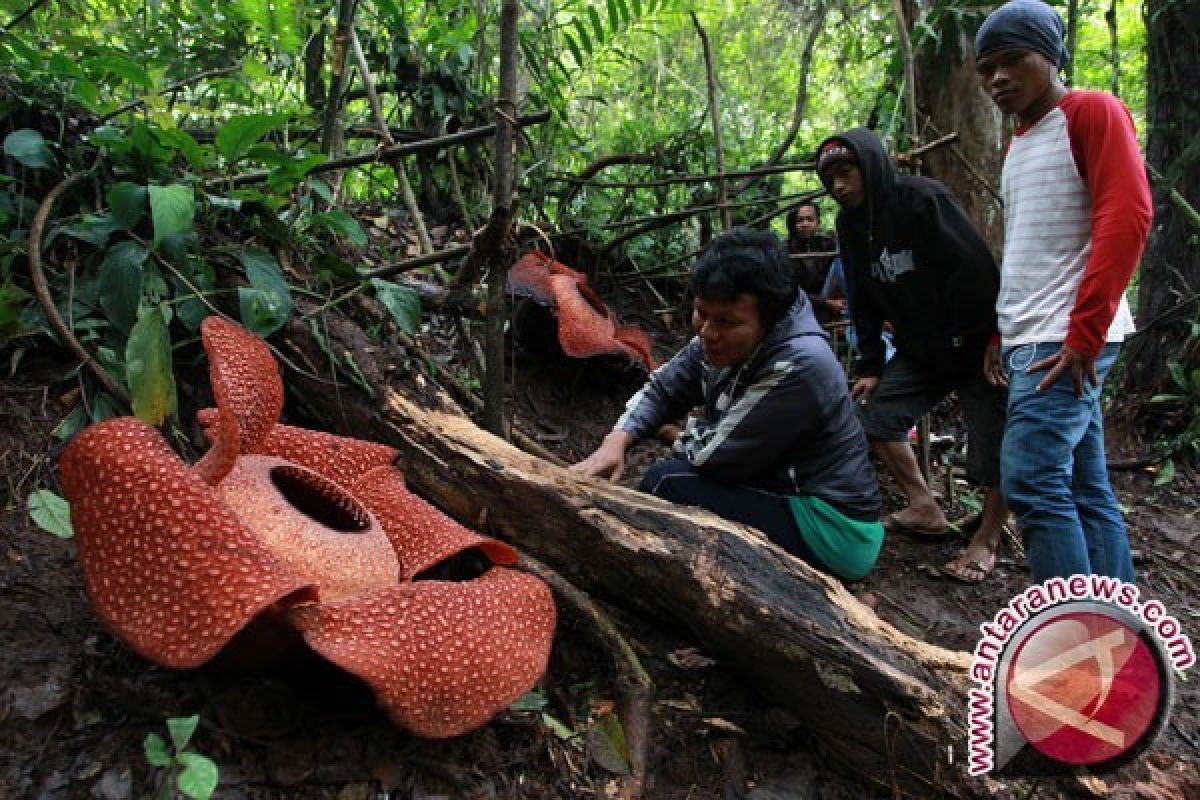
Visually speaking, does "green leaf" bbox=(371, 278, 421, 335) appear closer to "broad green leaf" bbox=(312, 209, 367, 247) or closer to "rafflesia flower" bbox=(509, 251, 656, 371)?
"broad green leaf" bbox=(312, 209, 367, 247)

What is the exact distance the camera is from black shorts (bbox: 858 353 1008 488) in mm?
3592

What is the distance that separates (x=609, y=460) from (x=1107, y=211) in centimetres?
187

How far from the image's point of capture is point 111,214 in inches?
101

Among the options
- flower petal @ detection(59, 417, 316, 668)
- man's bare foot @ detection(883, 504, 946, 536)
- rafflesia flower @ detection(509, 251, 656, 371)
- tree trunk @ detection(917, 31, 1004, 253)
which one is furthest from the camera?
tree trunk @ detection(917, 31, 1004, 253)

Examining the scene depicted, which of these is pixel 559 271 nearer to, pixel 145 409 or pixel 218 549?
pixel 145 409

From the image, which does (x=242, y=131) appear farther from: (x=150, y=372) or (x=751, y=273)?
(x=751, y=273)

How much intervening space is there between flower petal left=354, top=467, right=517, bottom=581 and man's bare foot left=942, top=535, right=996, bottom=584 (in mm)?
2608

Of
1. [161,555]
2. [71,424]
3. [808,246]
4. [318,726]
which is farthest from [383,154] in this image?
[808,246]

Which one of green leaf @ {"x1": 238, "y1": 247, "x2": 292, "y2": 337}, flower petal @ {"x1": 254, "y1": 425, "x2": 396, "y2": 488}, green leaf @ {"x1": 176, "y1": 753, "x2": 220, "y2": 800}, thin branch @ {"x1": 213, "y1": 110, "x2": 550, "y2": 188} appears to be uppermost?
thin branch @ {"x1": 213, "y1": 110, "x2": 550, "y2": 188}

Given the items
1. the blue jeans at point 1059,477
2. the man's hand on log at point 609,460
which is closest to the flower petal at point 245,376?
the man's hand on log at point 609,460

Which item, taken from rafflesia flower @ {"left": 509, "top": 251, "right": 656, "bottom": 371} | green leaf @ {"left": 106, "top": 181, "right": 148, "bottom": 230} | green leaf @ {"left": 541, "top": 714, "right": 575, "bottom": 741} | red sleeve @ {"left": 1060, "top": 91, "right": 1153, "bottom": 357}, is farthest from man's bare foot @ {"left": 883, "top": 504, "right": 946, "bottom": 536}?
green leaf @ {"left": 106, "top": 181, "right": 148, "bottom": 230}

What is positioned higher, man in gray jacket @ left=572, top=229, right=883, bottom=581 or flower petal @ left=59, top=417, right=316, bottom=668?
flower petal @ left=59, top=417, right=316, bottom=668

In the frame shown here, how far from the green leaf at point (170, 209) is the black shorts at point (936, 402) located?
3.08m

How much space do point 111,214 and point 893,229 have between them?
3040 mm
